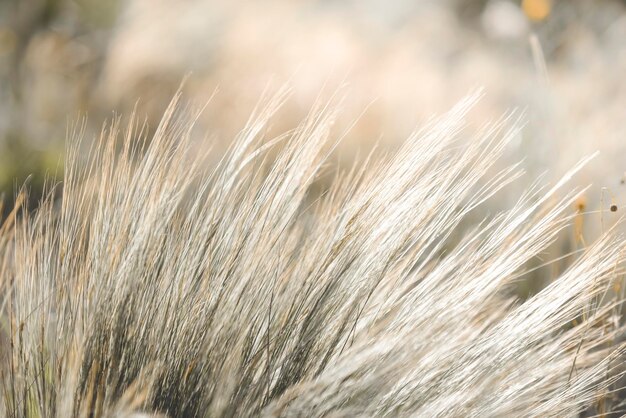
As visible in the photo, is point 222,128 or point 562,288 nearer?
point 562,288

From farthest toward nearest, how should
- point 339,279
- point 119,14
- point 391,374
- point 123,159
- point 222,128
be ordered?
1. point 119,14
2. point 222,128
3. point 123,159
4. point 339,279
5. point 391,374

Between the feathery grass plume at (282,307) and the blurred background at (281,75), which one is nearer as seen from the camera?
the feathery grass plume at (282,307)

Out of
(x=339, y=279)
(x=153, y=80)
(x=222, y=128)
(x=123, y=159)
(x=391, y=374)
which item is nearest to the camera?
(x=391, y=374)

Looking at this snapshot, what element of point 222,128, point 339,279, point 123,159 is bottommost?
point 222,128

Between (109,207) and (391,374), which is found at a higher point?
(109,207)

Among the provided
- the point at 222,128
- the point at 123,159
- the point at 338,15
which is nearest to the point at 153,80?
the point at 222,128

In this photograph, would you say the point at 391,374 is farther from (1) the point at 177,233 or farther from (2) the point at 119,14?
(2) the point at 119,14

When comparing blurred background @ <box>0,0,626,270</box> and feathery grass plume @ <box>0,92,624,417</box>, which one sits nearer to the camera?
feathery grass plume @ <box>0,92,624,417</box>

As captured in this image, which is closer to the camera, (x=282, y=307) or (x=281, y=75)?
(x=282, y=307)
